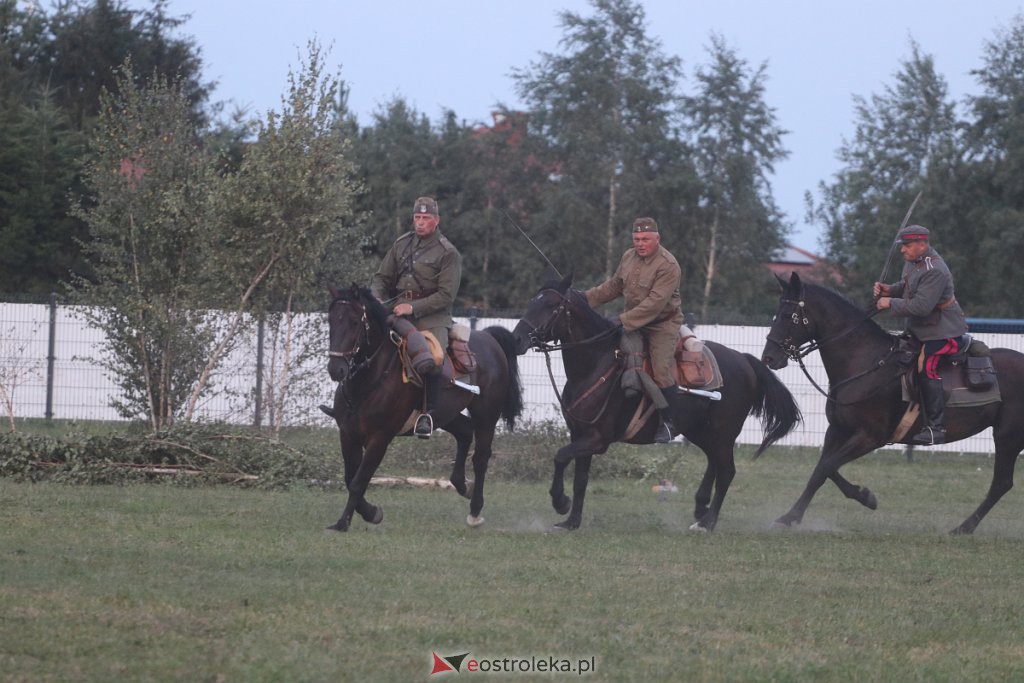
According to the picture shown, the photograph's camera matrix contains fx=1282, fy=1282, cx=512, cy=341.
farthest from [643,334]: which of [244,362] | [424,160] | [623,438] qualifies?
[424,160]

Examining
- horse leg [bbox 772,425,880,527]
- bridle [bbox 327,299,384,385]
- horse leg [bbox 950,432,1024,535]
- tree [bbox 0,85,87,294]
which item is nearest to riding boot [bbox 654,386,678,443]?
horse leg [bbox 772,425,880,527]

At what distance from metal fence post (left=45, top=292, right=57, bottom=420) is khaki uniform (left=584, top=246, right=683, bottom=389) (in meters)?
13.6

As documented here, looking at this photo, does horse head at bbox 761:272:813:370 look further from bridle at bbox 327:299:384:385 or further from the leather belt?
bridle at bbox 327:299:384:385

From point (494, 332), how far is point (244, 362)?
31.4 feet

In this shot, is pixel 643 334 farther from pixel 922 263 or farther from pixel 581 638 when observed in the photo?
pixel 581 638

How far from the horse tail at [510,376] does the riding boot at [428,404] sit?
1361 mm

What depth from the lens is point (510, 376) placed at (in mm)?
12156

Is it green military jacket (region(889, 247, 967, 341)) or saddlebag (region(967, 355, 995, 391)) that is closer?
green military jacket (region(889, 247, 967, 341))

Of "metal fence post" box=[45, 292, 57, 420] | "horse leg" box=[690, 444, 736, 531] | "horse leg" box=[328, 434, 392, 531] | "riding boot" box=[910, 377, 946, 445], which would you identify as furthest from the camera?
"metal fence post" box=[45, 292, 57, 420]

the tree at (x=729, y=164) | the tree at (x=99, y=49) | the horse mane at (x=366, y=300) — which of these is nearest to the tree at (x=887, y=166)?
the tree at (x=729, y=164)

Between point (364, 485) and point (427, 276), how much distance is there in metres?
1.92

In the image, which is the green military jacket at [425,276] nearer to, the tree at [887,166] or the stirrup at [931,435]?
the stirrup at [931,435]

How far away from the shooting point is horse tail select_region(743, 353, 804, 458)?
12539 mm

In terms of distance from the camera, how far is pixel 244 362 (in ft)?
68.8
